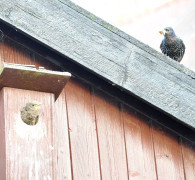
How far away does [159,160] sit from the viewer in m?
2.09

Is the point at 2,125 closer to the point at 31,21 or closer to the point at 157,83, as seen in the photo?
the point at 31,21

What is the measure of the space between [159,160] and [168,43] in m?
3.62

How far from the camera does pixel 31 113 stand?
155 cm

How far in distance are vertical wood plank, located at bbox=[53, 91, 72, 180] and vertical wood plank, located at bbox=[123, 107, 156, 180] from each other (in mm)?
220

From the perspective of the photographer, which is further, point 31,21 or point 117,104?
point 117,104

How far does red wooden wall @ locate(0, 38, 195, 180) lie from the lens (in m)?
1.98

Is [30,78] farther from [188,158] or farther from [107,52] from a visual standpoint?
[188,158]

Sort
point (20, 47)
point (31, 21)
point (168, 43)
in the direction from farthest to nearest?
point (168, 43), point (20, 47), point (31, 21)

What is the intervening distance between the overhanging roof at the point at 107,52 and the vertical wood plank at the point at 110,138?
16cm

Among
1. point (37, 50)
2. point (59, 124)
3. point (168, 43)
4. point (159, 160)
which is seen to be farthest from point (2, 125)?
point (168, 43)

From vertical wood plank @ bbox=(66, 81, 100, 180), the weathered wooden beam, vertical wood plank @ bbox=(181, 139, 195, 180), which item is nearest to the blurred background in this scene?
vertical wood plank @ bbox=(181, 139, 195, 180)

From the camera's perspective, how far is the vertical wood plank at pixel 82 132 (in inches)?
77.0

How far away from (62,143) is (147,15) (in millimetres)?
3689

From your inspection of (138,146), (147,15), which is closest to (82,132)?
(138,146)
